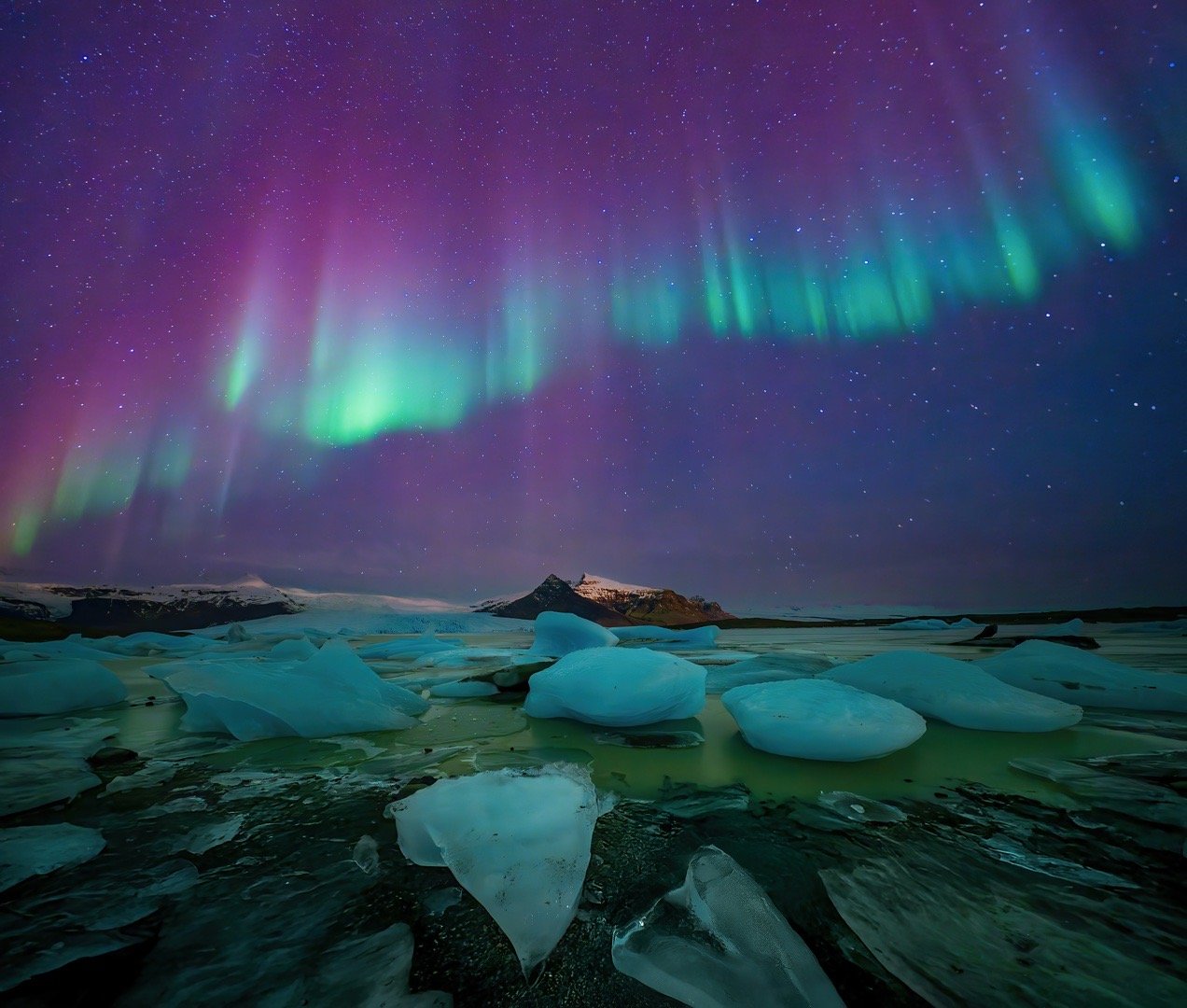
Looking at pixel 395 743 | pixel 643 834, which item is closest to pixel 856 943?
pixel 643 834

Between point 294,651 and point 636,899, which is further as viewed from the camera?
point 294,651

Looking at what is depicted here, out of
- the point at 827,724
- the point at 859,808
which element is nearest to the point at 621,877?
the point at 859,808

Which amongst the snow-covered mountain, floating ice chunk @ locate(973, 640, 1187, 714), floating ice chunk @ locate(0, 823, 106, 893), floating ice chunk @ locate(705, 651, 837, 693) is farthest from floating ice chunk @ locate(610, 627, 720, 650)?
the snow-covered mountain

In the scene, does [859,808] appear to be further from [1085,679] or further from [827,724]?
[1085,679]

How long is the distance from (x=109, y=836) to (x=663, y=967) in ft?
7.40

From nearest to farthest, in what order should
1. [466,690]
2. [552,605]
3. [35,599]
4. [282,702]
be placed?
[282,702], [466,690], [35,599], [552,605]

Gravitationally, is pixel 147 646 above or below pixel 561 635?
below

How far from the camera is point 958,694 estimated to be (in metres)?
3.67

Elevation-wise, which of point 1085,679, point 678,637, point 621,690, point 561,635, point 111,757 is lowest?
point 678,637

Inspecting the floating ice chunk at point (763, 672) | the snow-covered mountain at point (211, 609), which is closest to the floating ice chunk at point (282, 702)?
the floating ice chunk at point (763, 672)

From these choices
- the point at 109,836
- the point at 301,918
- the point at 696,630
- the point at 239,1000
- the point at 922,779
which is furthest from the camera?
the point at 696,630

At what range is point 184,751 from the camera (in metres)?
3.16

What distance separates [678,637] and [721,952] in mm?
15962

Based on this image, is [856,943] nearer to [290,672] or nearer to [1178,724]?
[290,672]
